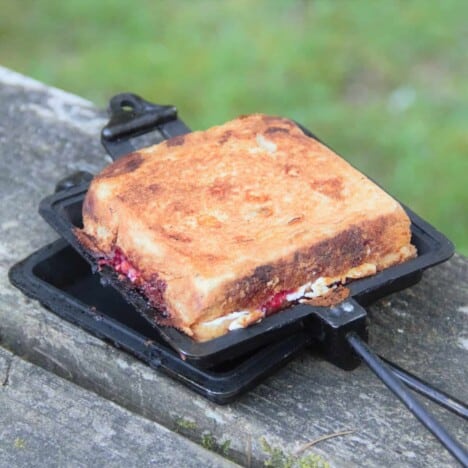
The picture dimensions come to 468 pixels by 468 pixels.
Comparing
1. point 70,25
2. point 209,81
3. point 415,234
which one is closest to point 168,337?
point 415,234

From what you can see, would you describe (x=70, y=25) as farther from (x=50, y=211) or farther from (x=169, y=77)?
(x=50, y=211)

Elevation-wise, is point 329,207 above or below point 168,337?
above

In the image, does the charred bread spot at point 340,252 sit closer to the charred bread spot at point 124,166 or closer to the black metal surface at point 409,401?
the black metal surface at point 409,401

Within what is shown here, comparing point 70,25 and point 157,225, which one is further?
point 70,25

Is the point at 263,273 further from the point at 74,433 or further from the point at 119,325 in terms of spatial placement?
the point at 74,433

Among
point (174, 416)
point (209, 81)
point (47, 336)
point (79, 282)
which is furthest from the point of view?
point (209, 81)

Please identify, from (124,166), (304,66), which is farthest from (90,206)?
(304,66)
